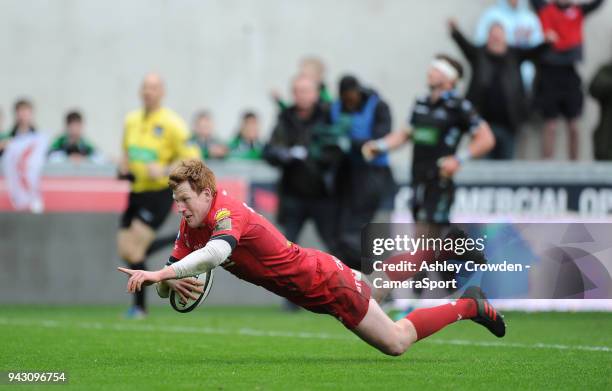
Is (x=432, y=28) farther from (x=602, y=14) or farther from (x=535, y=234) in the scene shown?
(x=535, y=234)

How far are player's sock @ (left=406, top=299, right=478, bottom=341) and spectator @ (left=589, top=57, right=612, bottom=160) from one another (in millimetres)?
9475

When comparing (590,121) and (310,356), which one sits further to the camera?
(590,121)

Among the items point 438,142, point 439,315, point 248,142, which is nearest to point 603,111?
point 248,142

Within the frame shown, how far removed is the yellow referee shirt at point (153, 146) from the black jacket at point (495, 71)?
5477mm

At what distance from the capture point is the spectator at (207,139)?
58.1 ft

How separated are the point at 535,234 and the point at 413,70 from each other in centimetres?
758

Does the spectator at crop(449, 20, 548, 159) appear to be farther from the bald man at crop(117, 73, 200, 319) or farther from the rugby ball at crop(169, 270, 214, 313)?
the rugby ball at crop(169, 270, 214, 313)

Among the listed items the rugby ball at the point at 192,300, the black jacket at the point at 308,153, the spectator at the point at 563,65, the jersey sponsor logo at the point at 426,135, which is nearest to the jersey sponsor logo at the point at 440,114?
the jersey sponsor logo at the point at 426,135

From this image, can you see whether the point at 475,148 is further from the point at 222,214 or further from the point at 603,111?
the point at 222,214

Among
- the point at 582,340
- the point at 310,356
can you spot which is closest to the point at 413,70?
the point at 582,340

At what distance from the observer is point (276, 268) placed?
8.98 m

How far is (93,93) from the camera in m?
20.0

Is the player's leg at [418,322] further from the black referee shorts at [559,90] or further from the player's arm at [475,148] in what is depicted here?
the black referee shorts at [559,90]

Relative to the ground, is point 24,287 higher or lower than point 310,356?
lower
